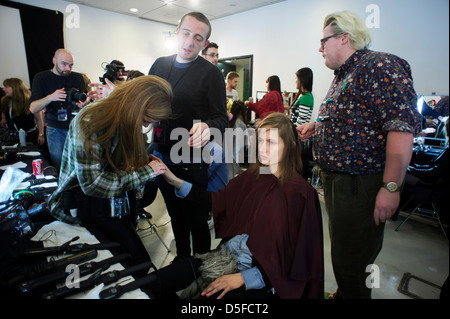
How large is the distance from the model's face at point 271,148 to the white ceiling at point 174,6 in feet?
14.6

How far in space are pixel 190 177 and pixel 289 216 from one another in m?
0.69

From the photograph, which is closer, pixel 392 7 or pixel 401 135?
pixel 401 135

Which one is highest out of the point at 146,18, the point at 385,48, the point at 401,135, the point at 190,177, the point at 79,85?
the point at 146,18

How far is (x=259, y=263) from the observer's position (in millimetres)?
1020

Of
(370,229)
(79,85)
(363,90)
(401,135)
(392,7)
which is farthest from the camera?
(392,7)

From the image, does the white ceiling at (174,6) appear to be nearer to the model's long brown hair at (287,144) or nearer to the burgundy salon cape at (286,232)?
the model's long brown hair at (287,144)

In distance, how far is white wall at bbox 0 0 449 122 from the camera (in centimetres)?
321

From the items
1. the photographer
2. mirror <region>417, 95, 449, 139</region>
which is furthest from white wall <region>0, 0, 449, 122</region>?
the photographer

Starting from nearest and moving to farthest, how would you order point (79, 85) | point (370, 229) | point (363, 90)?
1. point (363, 90)
2. point (370, 229)
3. point (79, 85)

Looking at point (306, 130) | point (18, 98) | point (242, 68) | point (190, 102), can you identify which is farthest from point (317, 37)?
point (18, 98)

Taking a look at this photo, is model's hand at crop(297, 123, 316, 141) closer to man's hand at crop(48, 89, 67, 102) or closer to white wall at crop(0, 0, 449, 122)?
man's hand at crop(48, 89, 67, 102)

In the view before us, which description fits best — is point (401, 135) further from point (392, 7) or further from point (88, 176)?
point (392, 7)

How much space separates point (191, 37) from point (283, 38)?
4042mm

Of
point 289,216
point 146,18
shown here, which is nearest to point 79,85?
point 289,216
